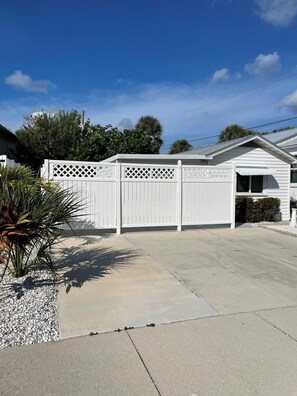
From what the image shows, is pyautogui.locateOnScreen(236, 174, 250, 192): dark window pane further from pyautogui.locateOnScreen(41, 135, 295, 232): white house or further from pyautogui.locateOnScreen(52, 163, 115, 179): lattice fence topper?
pyautogui.locateOnScreen(52, 163, 115, 179): lattice fence topper

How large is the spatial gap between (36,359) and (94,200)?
6886mm

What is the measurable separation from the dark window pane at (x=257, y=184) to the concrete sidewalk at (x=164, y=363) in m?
A: 10.9

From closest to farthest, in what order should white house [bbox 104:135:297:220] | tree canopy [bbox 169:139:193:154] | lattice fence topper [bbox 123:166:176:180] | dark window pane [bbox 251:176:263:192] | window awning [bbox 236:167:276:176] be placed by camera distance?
1. lattice fence topper [bbox 123:166:176:180]
2. window awning [bbox 236:167:276:176]
3. white house [bbox 104:135:297:220]
4. dark window pane [bbox 251:176:263:192]
5. tree canopy [bbox 169:139:193:154]

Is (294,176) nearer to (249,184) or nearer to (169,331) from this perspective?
A: (249,184)

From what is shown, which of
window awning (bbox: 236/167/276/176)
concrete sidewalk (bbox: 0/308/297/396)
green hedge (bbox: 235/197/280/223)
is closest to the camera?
concrete sidewalk (bbox: 0/308/297/396)

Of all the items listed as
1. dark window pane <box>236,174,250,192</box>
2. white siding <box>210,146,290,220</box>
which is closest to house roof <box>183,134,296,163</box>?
white siding <box>210,146,290,220</box>

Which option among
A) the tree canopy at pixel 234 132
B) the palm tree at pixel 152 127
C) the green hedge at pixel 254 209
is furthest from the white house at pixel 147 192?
the tree canopy at pixel 234 132

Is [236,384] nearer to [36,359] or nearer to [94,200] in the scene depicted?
[36,359]

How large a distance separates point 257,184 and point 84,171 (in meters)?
7.94

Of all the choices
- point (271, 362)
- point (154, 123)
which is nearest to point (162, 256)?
point (271, 362)

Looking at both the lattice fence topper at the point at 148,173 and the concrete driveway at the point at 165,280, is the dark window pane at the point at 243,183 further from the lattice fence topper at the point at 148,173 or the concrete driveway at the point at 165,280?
the concrete driveway at the point at 165,280

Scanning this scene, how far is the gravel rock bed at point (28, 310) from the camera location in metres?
3.31

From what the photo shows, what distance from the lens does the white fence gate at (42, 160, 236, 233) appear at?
9.53m

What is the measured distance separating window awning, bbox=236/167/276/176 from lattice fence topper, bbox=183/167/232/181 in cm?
215
